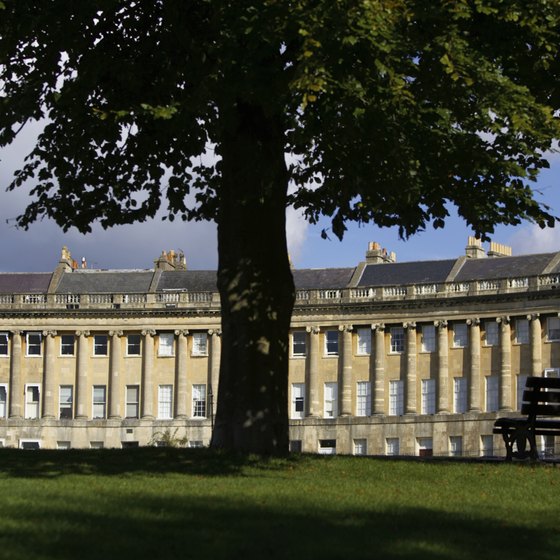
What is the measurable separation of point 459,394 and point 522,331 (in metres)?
6.02

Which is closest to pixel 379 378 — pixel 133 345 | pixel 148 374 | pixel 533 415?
pixel 148 374

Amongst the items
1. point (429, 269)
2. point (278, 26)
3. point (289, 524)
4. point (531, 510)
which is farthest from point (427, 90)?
point (429, 269)

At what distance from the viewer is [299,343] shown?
111m

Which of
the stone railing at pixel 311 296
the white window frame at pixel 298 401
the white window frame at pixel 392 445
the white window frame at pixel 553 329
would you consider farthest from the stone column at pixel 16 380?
the white window frame at pixel 553 329

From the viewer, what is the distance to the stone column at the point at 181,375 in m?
111

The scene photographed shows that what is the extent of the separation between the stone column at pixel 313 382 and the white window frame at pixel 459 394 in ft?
33.4

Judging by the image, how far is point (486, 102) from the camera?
23.3 m

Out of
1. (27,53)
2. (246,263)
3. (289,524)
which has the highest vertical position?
(27,53)

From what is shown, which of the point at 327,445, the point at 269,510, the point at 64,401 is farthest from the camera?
the point at 64,401

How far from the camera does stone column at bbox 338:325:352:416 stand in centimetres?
10831

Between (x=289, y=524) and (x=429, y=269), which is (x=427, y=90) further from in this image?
(x=429, y=269)

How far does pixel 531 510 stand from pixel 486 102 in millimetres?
7045

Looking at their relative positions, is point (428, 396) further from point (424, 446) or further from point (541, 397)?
point (541, 397)

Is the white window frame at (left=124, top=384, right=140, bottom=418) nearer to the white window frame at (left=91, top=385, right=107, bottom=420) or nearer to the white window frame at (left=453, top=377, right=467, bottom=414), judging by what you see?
the white window frame at (left=91, top=385, right=107, bottom=420)
